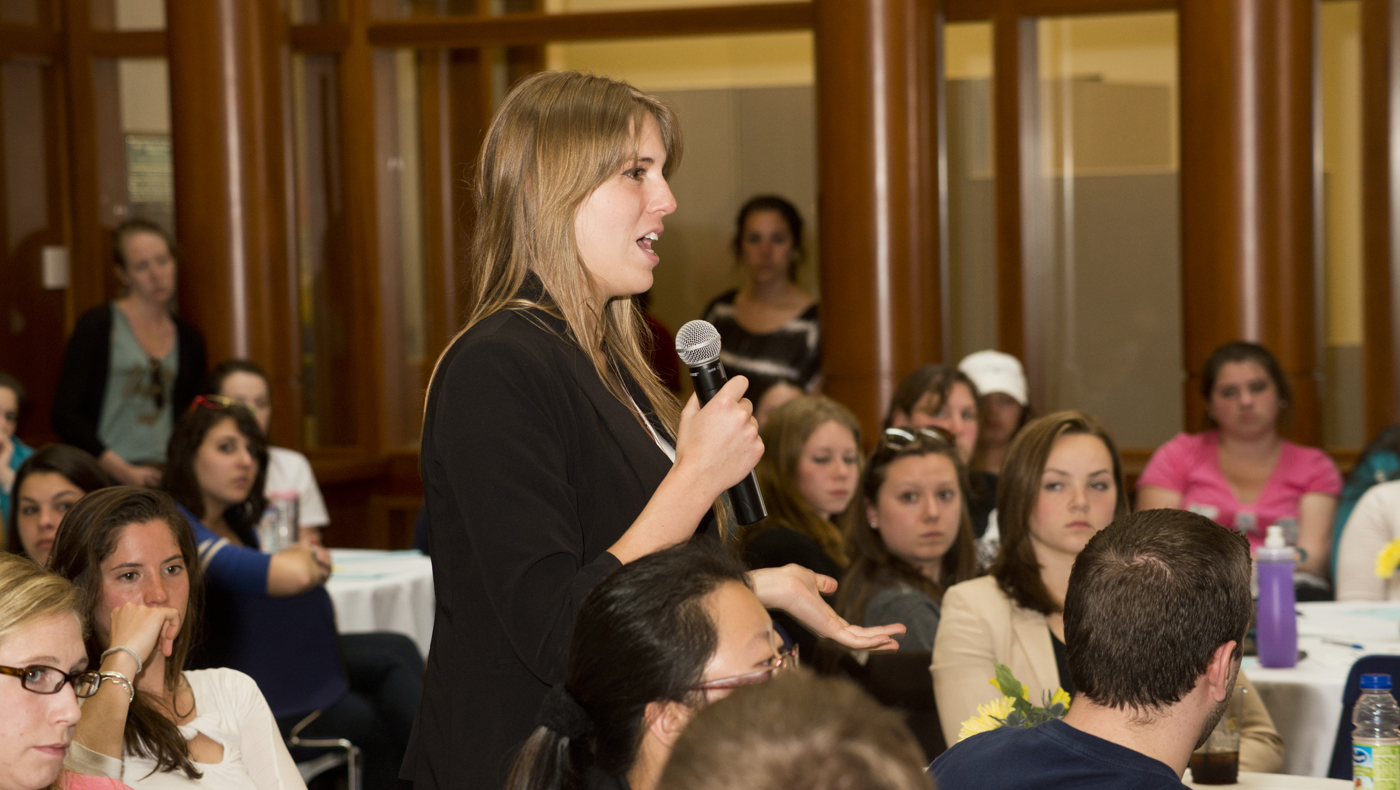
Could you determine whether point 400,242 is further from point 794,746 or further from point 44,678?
point 794,746

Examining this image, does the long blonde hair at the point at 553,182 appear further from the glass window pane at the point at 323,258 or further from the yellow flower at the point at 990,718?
the glass window pane at the point at 323,258

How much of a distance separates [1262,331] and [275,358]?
417cm

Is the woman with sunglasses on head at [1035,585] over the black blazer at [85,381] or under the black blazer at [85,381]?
under

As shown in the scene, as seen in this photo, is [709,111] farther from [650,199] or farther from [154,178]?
[650,199]

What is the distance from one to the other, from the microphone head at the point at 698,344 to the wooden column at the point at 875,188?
425 centimetres

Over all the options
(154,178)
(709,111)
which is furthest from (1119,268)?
(154,178)

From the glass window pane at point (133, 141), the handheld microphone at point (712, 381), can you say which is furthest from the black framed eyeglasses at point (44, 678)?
the glass window pane at point (133, 141)

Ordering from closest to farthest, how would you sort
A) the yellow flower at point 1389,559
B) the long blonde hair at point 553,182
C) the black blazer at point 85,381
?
the long blonde hair at point 553,182
the yellow flower at point 1389,559
the black blazer at point 85,381

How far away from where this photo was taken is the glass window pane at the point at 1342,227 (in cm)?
628

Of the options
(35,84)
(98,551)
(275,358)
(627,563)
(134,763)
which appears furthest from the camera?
(35,84)

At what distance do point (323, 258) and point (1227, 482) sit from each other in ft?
14.5

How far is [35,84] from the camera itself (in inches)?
276

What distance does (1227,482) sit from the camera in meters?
4.85

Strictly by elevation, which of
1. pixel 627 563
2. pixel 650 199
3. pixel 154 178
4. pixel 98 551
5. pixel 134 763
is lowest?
pixel 134 763
